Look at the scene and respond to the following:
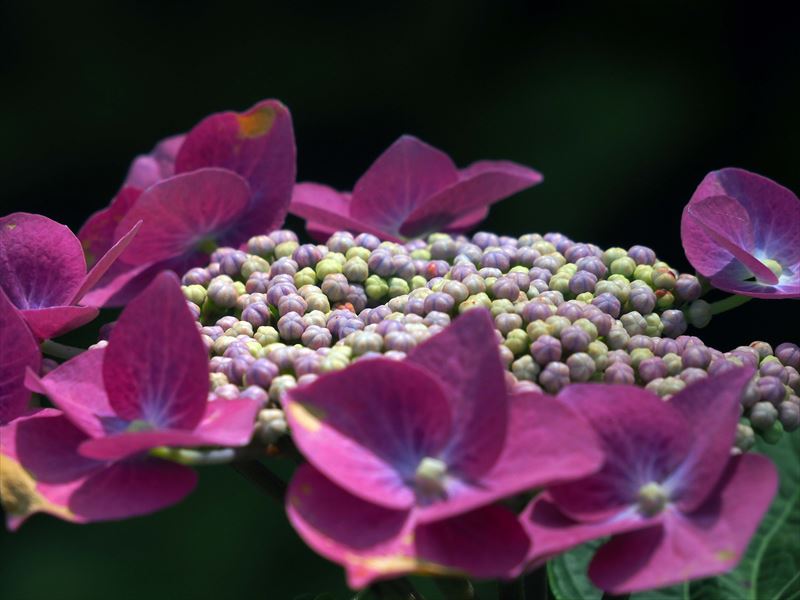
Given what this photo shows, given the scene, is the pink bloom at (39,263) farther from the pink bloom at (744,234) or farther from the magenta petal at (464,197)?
the pink bloom at (744,234)

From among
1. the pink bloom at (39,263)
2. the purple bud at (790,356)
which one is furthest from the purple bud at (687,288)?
the pink bloom at (39,263)

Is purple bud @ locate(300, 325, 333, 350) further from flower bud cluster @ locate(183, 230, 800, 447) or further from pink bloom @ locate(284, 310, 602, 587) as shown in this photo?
pink bloom @ locate(284, 310, 602, 587)

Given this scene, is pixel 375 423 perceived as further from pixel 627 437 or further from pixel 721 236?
pixel 721 236

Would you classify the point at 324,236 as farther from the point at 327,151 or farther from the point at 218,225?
the point at 327,151

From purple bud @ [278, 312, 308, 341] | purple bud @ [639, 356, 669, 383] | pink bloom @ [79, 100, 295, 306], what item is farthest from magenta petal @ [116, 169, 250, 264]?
purple bud @ [639, 356, 669, 383]

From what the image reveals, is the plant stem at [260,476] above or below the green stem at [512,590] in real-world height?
above

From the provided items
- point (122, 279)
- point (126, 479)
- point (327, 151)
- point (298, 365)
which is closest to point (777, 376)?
point (298, 365)

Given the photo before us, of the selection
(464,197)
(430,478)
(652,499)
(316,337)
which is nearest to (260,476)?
(316,337)
